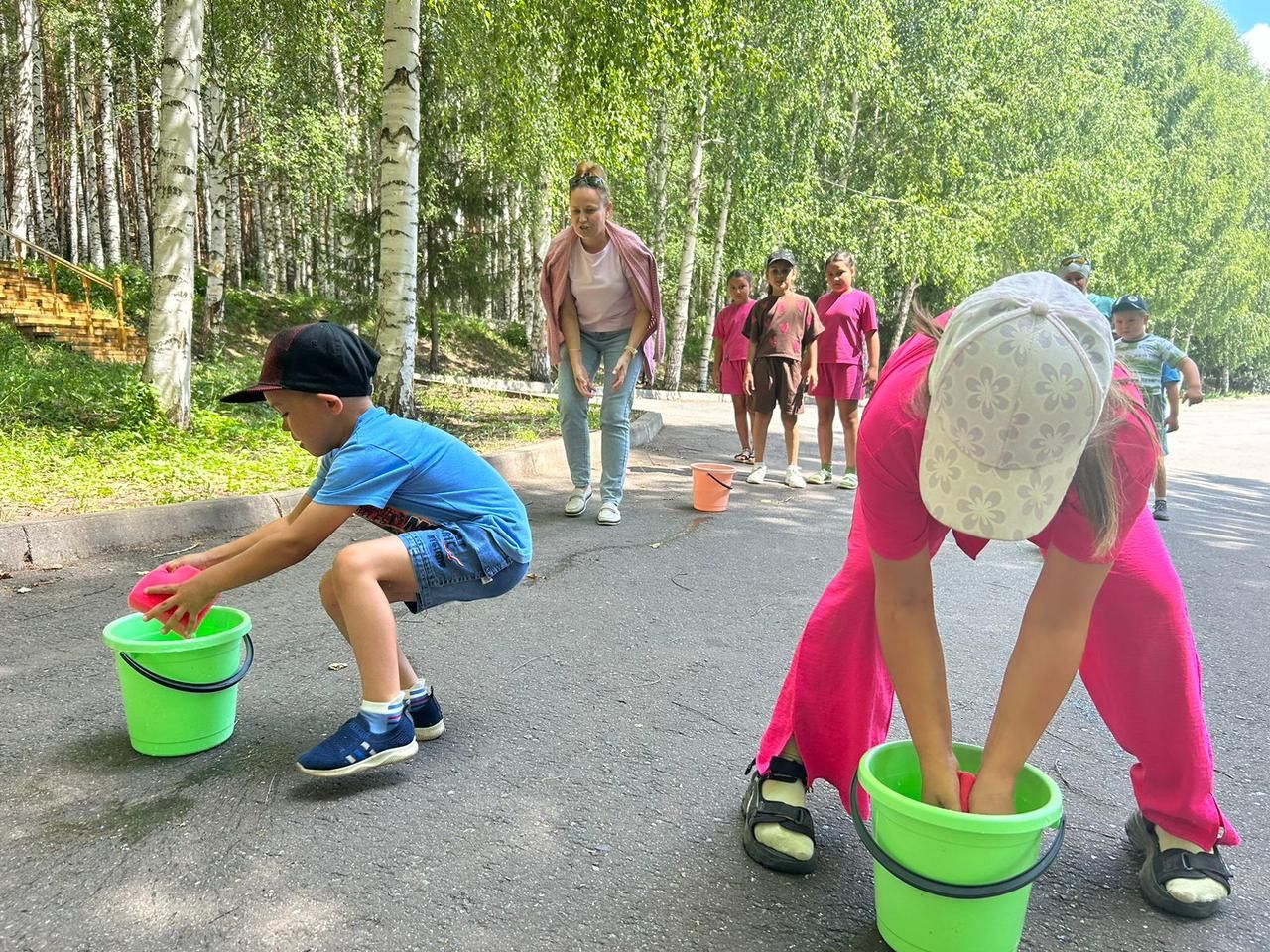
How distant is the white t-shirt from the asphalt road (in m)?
1.97

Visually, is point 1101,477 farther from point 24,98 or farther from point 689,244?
point 24,98

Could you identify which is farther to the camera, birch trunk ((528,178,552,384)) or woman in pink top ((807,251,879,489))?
birch trunk ((528,178,552,384))

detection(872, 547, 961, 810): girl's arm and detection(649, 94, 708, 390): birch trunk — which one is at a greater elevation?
detection(649, 94, 708, 390): birch trunk

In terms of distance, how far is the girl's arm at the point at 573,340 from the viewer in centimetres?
538

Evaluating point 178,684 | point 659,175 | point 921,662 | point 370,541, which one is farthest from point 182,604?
point 659,175

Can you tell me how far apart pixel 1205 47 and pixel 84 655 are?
50.7 metres

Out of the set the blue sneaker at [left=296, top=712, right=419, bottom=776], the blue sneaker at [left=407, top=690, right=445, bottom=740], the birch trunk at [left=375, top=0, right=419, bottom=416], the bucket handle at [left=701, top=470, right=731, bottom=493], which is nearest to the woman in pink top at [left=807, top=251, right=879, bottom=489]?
the bucket handle at [left=701, top=470, right=731, bottom=493]

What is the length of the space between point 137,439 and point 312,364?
17.7ft

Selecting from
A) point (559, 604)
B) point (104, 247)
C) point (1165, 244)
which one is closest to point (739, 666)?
point (559, 604)

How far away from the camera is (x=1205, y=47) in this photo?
132 ft

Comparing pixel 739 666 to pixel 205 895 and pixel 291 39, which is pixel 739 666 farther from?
pixel 291 39

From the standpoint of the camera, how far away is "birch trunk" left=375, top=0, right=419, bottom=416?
774 centimetres

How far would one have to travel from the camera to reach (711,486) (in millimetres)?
5895

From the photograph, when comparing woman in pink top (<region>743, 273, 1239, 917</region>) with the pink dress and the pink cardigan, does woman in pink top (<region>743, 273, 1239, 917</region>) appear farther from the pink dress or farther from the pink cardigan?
the pink cardigan
